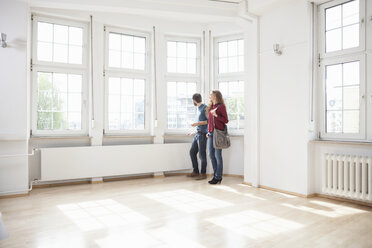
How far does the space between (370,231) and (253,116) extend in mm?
2342

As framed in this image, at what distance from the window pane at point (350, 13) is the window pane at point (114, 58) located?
11.5 ft

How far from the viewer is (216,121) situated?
462cm

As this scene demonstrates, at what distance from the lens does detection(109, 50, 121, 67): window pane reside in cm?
513

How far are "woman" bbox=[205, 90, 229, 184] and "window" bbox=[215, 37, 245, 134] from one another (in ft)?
2.62

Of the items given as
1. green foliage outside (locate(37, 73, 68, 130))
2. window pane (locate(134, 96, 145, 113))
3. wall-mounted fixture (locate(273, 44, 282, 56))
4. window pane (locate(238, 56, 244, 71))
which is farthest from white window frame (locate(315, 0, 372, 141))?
green foliage outside (locate(37, 73, 68, 130))

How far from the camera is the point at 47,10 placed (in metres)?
4.48

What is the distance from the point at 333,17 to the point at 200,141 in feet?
8.86

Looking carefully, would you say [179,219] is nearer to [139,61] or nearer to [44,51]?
[139,61]

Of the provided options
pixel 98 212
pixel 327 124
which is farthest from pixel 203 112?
pixel 98 212

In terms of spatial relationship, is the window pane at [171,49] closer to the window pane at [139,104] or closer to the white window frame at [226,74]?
the white window frame at [226,74]

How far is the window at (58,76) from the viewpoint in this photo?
4586 mm

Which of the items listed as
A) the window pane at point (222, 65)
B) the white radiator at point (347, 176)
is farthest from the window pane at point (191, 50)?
the white radiator at point (347, 176)

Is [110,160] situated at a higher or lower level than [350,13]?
lower

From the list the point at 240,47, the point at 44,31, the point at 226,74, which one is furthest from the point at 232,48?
the point at 44,31
